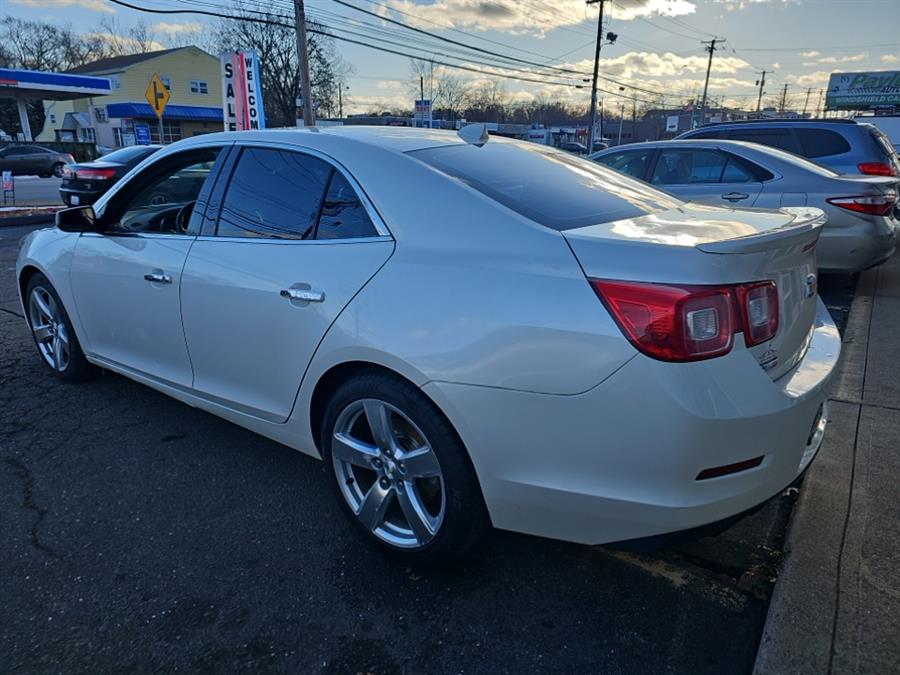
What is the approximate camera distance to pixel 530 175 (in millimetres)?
2564

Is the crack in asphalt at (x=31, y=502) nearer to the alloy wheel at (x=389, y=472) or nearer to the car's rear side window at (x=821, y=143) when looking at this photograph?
the alloy wheel at (x=389, y=472)

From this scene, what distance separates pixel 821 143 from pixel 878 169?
0.76 metres

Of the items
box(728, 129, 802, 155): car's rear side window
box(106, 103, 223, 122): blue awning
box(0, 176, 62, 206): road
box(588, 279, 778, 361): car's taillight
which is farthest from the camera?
box(106, 103, 223, 122): blue awning

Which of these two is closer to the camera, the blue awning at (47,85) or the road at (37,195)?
the road at (37,195)

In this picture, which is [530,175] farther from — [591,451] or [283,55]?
[283,55]

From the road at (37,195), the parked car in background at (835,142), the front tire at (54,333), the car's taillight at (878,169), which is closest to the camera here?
the front tire at (54,333)

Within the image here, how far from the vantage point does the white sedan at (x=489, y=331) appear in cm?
177

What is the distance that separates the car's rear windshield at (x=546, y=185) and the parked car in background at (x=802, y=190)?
2.95 meters

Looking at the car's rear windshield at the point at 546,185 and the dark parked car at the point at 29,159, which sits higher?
the car's rear windshield at the point at 546,185

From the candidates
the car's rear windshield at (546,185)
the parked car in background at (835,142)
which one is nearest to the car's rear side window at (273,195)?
the car's rear windshield at (546,185)

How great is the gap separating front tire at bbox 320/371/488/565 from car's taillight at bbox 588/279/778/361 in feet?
2.30

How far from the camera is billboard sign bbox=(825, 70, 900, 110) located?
58.4m

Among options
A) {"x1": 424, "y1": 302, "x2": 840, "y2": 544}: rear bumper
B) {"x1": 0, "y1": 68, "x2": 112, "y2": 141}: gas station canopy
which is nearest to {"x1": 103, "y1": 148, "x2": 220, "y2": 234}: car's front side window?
{"x1": 424, "y1": 302, "x2": 840, "y2": 544}: rear bumper

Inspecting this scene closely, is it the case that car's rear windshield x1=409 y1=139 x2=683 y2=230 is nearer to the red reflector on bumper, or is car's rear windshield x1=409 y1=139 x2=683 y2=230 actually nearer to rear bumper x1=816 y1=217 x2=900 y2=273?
the red reflector on bumper
